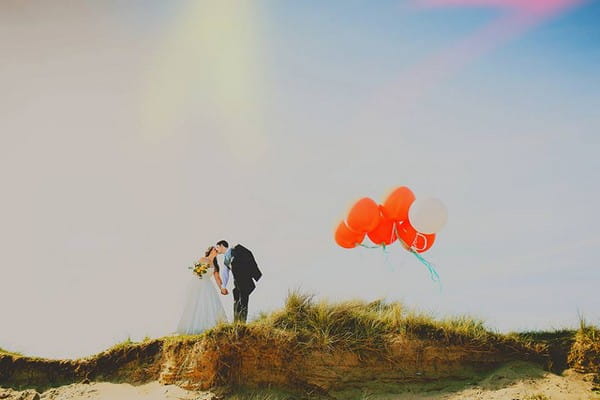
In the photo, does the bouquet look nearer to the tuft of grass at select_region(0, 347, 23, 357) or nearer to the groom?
the groom

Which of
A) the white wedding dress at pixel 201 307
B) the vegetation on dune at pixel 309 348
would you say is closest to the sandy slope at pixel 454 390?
the vegetation on dune at pixel 309 348

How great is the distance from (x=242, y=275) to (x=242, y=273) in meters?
0.04

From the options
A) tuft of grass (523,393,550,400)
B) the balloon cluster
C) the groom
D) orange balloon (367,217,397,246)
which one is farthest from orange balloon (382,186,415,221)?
tuft of grass (523,393,550,400)

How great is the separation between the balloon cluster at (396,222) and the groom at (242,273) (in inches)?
79.7

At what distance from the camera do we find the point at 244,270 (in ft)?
36.4

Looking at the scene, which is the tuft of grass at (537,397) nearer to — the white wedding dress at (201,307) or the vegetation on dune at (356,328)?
the vegetation on dune at (356,328)

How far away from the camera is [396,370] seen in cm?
988

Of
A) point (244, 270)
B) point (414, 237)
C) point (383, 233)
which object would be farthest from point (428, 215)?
point (244, 270)

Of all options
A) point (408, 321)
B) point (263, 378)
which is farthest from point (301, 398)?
point (408, 321)

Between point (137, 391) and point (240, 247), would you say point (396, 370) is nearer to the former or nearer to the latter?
point (240, 247)

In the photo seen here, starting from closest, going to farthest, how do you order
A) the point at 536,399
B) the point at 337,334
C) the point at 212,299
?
the point at 536,399 < the point at 337,334 < the point at 212,299

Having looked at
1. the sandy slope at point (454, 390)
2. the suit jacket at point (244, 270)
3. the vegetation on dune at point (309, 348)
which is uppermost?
the suit jacket at point (244, 270)

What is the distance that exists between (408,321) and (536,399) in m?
2.66

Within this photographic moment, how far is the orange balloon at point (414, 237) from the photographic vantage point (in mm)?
11008
